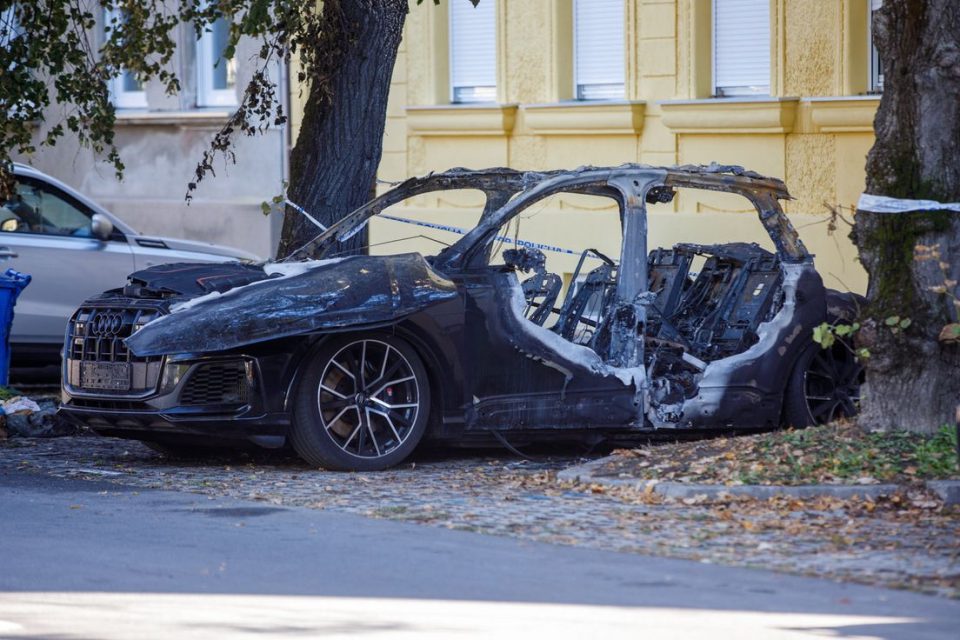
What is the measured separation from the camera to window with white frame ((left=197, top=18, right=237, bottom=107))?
2383cm

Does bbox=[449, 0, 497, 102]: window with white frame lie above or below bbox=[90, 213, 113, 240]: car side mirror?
above

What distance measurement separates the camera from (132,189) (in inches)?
971

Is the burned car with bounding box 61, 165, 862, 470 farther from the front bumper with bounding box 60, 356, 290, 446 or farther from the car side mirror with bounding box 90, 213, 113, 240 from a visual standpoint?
the car side mirror with bounding box 90, 213, 113, 240

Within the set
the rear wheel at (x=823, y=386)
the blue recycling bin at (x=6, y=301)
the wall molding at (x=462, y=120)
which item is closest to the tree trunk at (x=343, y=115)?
the blue recycling bin at (x=6, y=301)

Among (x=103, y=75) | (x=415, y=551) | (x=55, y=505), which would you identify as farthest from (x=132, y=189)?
(x=415, y=551)

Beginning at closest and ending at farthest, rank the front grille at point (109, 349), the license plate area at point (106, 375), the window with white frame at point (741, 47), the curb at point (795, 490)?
the curb at point (795, 490) < the front grille at point (109, 349) < the license plate area at point (106, 375) < the window with white frame at point (741, 47)

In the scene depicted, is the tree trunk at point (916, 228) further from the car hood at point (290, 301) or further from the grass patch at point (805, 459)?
the car hood at point (290, 301)

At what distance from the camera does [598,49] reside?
1911 cm

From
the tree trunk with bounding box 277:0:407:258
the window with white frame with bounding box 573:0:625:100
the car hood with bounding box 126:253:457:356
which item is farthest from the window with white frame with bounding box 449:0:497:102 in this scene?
the car hood with bounding box 126:253:457:356

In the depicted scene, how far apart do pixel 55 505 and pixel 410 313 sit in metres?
2.14

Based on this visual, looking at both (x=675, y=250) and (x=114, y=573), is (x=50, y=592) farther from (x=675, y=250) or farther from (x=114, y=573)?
(x=675, y=250)

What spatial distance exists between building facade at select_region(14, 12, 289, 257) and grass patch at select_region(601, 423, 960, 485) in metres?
12.9

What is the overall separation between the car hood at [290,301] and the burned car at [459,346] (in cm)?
1

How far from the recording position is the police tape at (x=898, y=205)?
988 cm
